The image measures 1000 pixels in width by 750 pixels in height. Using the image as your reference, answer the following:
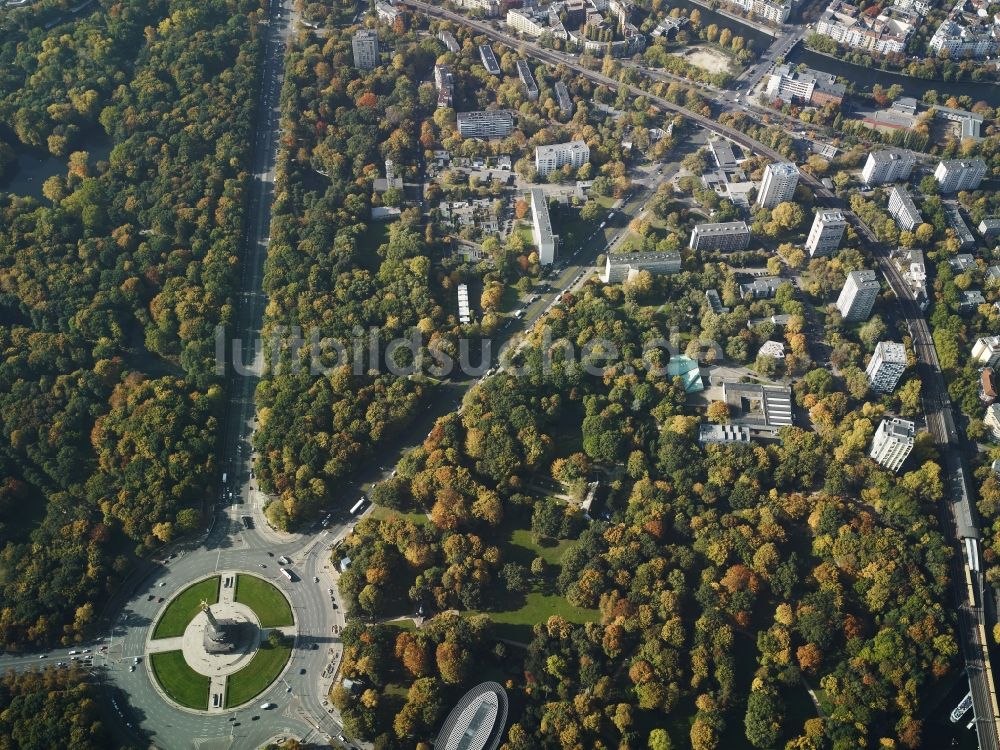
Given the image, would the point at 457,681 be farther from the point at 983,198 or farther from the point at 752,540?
the point at 983,198

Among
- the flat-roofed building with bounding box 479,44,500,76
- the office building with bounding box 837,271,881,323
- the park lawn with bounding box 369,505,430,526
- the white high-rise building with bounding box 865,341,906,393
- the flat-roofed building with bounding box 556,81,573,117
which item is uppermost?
the flat-roofed building with bounding box 479,44,500,76

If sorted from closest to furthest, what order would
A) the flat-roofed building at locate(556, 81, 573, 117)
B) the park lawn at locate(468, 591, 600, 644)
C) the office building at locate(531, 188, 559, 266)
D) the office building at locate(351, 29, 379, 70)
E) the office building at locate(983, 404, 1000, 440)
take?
the park lawn at locate(468, 591, 600, 644)
the office building at locate(983, 404, 1000, 440)
the office building at locate(531, 188, 559, 266)
the flat-roofed building at locate(556, 81, 573, 117)
the office building at locate(351, 29, 379, 70)

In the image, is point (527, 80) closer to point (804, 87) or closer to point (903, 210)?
point (804, 87)

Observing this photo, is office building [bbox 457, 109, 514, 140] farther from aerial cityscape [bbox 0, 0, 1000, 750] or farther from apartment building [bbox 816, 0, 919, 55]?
apartment building [bbox 816, 0, 919, 55]

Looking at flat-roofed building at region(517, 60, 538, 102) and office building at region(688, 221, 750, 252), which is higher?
flat-roofed building at region(517, 60, 538, 102)

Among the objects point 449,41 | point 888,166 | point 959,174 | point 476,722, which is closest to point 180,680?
point 476,722

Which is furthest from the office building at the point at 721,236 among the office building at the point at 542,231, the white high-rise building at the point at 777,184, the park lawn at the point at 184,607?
the park lawn at the point at 184,607

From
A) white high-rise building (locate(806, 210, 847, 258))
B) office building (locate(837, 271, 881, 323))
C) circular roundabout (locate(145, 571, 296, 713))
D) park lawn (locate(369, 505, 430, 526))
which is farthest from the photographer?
white high-rise building (locate(806, 210, 847, 258))

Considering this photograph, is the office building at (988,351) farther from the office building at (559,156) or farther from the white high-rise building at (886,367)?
the office building at (559,156)

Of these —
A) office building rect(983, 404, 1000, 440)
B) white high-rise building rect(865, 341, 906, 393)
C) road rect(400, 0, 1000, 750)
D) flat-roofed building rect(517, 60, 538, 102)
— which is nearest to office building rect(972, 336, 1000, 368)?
road rect(400, 0, 1000, 750)
